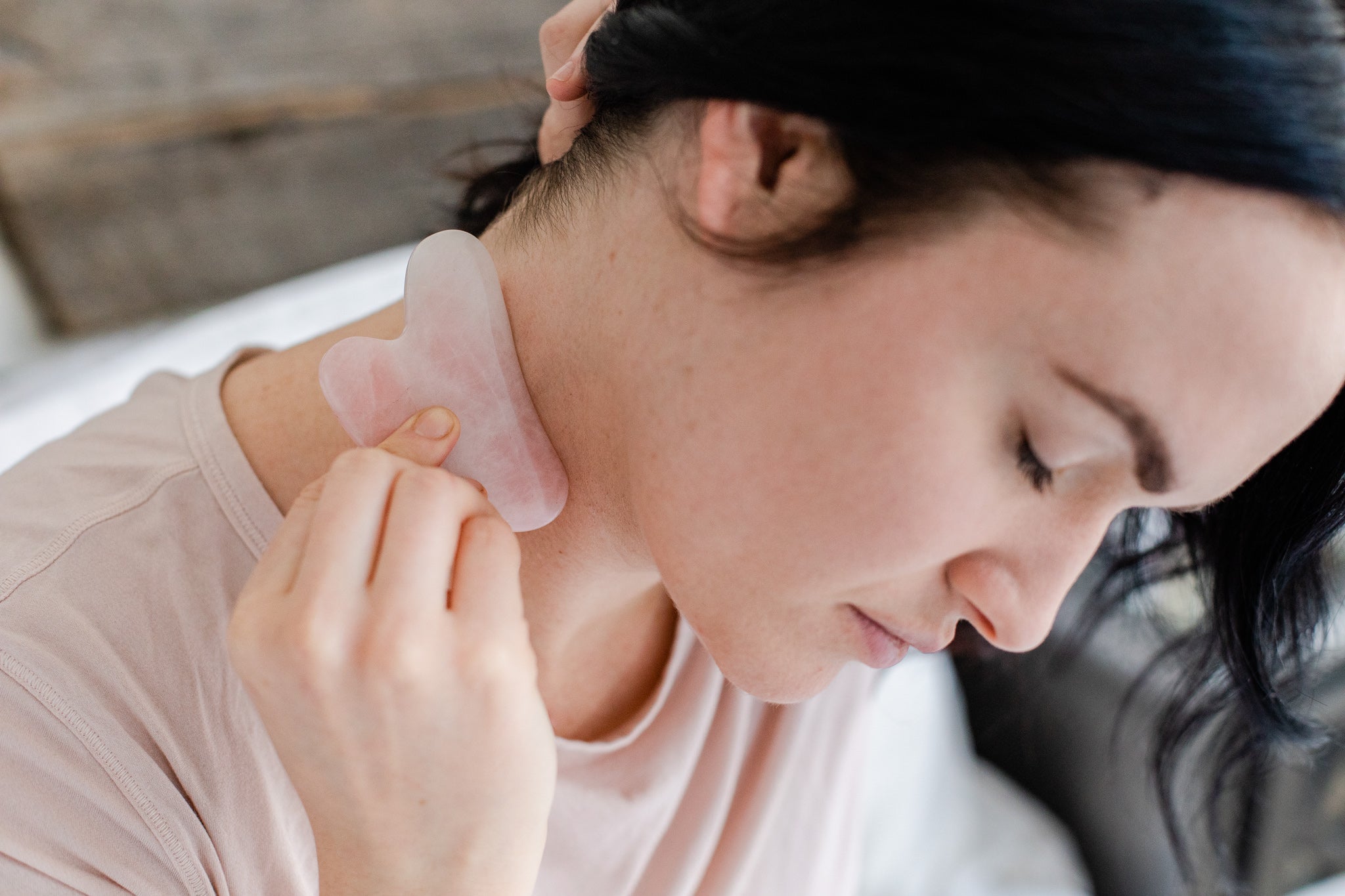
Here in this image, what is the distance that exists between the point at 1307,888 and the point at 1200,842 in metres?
0.13

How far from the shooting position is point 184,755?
64 cm

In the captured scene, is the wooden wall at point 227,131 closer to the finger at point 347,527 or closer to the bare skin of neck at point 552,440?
the bare skin of neck at point 552,440

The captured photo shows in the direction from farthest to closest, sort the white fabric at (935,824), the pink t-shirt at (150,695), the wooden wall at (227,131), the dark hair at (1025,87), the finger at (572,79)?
1. the white fabric at (935,824)
2. the wooden wall at (227,131)
3. the finger at (572,79)
4. the pink t-shirt at (150,695)
5. the dark hair at (1025,87)

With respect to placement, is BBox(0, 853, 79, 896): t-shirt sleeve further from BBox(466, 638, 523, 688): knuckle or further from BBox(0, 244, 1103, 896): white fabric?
BBox(0, 244, 1103, 896): white fabric

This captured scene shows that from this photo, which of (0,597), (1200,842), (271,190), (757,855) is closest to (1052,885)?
(1200,842)

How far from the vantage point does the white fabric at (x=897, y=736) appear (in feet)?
3.81

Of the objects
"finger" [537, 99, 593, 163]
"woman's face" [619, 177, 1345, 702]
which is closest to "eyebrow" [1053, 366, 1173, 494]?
"woman's face" [619, 177, 1345, 702]

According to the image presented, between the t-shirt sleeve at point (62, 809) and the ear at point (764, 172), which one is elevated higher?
the ear at point (764, 172)

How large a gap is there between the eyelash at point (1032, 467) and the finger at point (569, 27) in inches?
19.0

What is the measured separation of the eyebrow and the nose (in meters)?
0.06

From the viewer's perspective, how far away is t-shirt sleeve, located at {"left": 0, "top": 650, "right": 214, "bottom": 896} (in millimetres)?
565

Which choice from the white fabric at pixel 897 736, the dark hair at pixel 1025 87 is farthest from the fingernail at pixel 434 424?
the white fabric at pixel 897 736

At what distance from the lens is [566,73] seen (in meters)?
0.71

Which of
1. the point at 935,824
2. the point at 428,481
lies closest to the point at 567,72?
the point at 428,481
